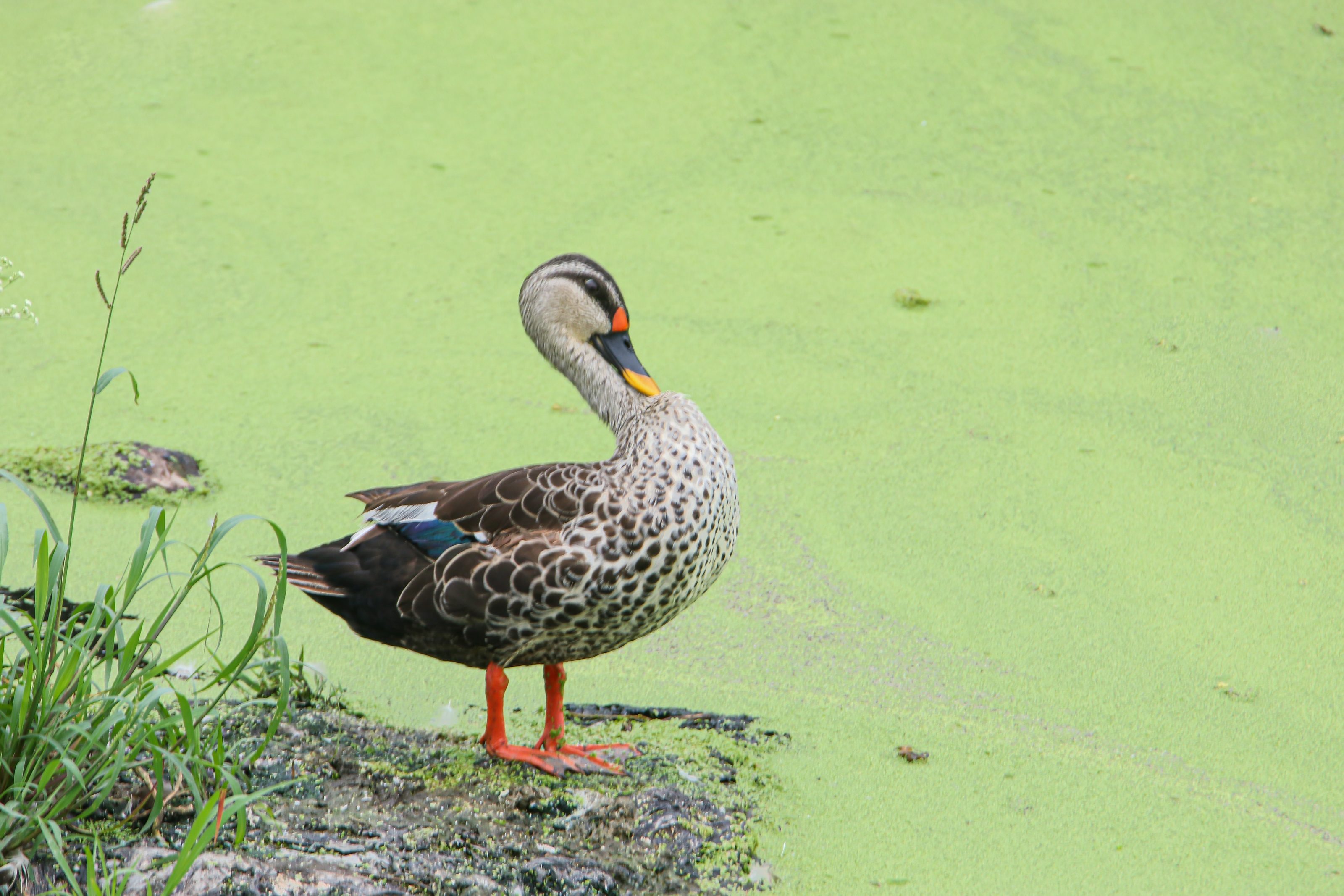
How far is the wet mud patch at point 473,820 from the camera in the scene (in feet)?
4.95

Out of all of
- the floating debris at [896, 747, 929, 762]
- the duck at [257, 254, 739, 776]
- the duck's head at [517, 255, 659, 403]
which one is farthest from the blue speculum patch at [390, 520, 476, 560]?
the floating debris at [896, 747, 929, 762]

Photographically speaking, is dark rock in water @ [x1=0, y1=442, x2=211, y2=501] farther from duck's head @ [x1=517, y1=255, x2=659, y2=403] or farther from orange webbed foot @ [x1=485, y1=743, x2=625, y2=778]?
orange webbed foot @ [x1=485, y1=743, x2=625, y2=778]

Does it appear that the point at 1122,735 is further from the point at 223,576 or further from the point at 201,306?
the point at 201,306

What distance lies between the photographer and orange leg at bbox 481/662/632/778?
1.90m

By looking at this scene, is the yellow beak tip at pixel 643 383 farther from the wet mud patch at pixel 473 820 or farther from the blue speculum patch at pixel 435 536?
the wet mud patch at pixel 473 820

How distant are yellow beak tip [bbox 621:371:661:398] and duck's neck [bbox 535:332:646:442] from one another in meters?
0.01

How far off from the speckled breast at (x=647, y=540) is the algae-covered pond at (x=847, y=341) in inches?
13.0

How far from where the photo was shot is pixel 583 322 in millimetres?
2191

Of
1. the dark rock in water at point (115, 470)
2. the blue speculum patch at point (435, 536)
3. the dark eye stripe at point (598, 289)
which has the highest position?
the dark eye stripe at point (598, 289)

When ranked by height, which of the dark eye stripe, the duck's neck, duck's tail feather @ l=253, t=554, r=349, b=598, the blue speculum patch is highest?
the dark eye stripe

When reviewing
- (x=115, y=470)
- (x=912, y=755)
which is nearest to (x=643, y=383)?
(x=912, y=755)

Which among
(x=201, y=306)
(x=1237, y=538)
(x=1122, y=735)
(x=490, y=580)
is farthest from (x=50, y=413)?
(x=1237, y=538)

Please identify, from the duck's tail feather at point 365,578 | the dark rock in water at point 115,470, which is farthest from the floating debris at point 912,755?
the dark rock in water at point 115,470

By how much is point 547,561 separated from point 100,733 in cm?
61
